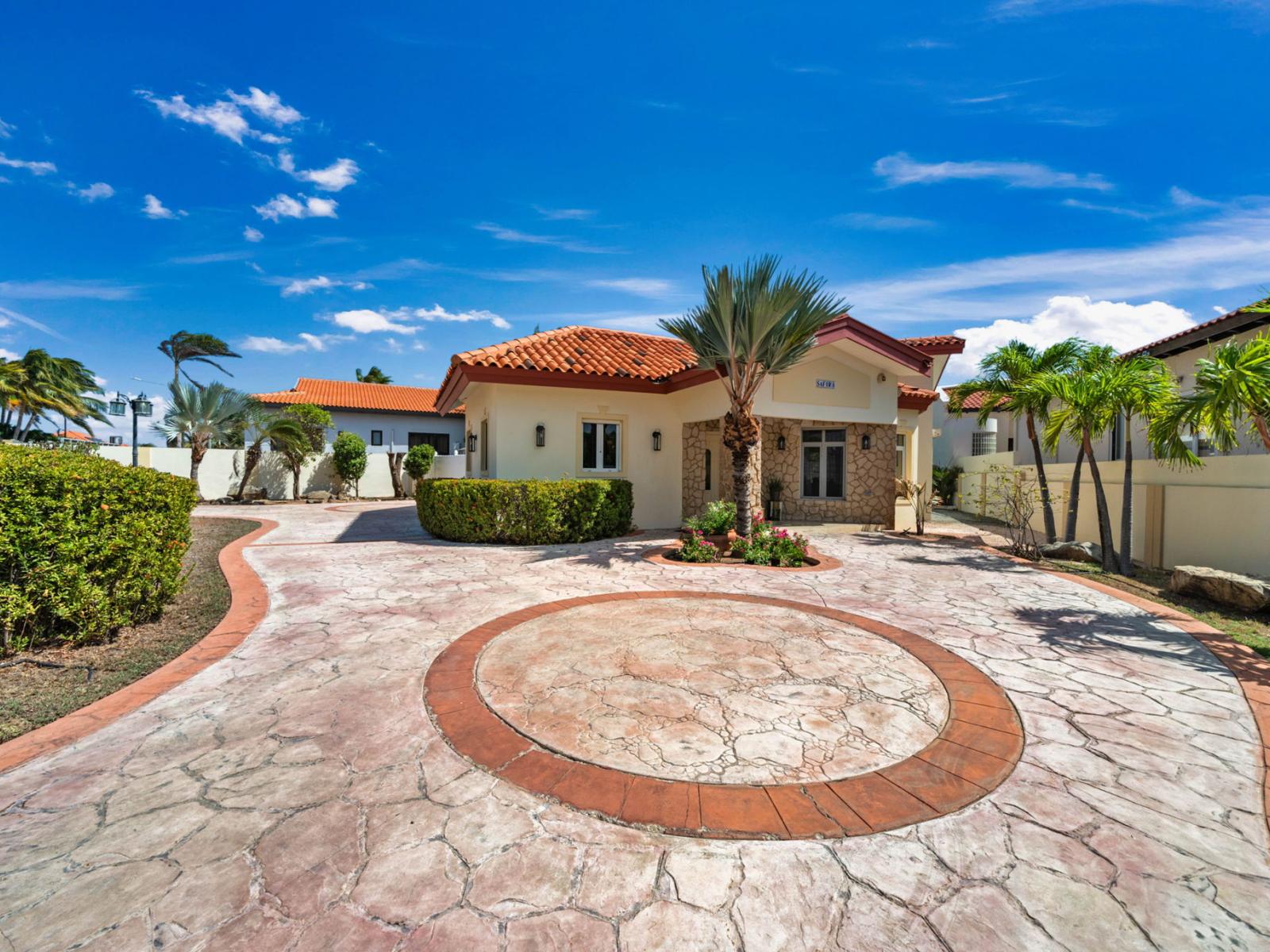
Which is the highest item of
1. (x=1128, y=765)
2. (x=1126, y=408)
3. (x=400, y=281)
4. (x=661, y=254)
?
(x=400, y=281)

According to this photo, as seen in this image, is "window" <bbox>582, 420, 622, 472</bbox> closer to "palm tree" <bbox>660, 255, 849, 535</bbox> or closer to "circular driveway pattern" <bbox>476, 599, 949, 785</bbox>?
"palm tree" <bbox>660, 255, 849, 535</bbox>

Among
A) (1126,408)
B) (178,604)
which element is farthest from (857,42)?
(178,604)

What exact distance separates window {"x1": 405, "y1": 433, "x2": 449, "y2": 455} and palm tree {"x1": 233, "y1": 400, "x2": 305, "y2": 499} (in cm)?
812

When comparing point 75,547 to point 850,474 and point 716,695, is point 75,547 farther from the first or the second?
point 850,474

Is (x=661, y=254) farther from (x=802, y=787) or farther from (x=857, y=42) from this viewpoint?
(x=802, y=787)

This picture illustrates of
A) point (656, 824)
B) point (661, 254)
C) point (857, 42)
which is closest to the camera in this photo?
point (656, 824)

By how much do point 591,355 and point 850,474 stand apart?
794 cm

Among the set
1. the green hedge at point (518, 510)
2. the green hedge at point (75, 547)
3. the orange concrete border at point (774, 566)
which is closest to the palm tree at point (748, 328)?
the orange concrete border at point (774, 566)

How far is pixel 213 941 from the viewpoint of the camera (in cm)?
183

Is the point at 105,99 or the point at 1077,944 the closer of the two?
the point at 1077,944

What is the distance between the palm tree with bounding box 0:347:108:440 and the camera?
26516mm

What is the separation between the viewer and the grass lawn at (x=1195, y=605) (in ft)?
18.1

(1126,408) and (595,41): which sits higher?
(595,41)

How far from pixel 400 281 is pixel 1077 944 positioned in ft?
69.8
